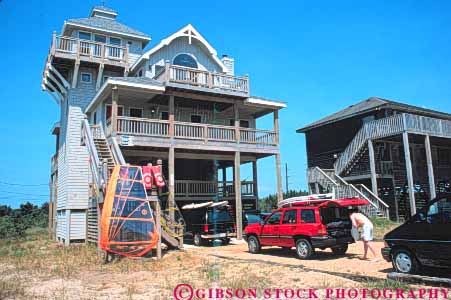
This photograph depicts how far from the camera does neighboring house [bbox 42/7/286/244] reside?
1906 centimetres

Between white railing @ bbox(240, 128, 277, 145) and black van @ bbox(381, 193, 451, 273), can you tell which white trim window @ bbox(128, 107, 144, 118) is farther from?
black van @ bbox(381, 193, 451, 273)

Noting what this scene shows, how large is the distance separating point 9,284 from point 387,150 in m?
26.3

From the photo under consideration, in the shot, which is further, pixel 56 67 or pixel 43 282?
pixel 56 67

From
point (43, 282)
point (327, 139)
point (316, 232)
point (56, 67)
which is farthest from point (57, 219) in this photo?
point (327, 139)

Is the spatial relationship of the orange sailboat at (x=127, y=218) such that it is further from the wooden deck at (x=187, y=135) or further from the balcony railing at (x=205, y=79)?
the balcony railing at (x=205, y=79)

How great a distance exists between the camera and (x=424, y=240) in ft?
29.4

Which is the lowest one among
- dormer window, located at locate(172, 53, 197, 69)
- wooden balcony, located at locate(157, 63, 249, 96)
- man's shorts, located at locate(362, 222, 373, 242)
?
man's shorts, located at locate(362, 222, 373, 242)

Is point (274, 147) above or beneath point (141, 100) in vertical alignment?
beneath

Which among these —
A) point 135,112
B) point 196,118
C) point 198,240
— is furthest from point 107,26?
point 198,240

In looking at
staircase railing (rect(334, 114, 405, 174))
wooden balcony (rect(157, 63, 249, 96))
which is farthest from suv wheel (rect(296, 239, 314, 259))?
staircase railing (rect(334, 114, 405, 174))

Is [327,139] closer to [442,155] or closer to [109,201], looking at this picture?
[442,155]

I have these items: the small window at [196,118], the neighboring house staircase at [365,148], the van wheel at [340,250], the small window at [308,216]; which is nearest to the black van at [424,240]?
the small window at [308,216]

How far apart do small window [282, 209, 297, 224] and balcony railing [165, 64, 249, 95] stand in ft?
29.6

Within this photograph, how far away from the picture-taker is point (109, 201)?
13195 millimetres
